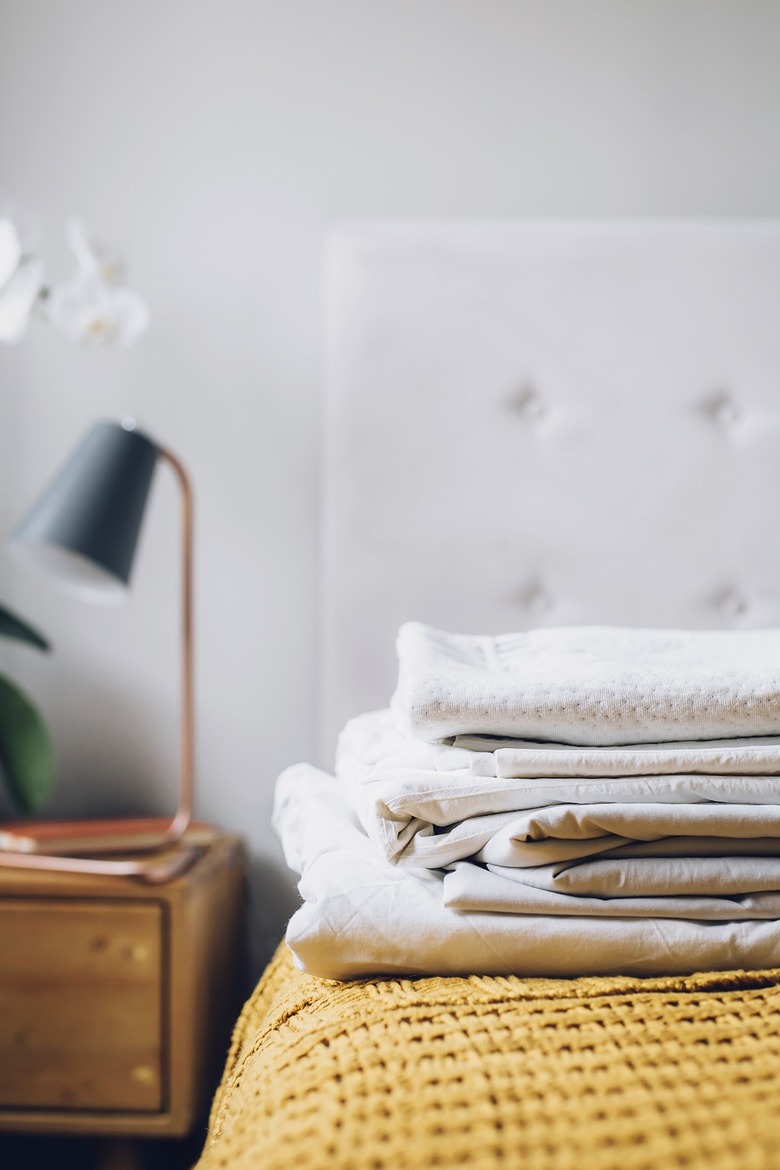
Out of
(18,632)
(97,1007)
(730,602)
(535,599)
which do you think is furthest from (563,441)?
(97,1007)

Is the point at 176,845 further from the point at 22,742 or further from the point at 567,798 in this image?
the point at 567,798

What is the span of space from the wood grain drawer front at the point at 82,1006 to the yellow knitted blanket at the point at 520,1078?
489 mm

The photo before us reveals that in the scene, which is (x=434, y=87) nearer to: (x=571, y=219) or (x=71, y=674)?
(x=571, y=219)

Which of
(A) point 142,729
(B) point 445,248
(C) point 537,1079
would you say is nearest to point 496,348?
(B) point 445,248

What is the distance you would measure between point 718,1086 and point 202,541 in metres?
1.16

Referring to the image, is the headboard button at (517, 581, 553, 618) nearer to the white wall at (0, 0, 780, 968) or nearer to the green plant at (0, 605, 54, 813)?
the white wall at (0, 0, 780, 968)

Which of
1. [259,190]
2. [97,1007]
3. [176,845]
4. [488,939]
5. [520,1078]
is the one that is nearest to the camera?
[520,1078]

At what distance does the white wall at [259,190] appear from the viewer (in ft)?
4.85

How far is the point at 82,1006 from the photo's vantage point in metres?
1.11

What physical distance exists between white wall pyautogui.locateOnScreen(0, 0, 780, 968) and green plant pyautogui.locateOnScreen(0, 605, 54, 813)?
44 centimetres

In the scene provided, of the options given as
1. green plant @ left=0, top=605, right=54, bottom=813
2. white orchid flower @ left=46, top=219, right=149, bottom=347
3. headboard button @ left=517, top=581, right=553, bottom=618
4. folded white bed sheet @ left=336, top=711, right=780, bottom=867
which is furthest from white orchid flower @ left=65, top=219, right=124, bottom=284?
folded white bed sheet @ left=336, top=711, right=780, bottom=867

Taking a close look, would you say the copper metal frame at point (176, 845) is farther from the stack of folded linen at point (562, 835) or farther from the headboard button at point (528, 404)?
the headboard button at point (528, 404)

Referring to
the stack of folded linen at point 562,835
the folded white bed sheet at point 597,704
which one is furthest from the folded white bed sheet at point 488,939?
the folded white bed sheet at point 597,704

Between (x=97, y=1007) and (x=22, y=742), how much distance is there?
0.34 meters
